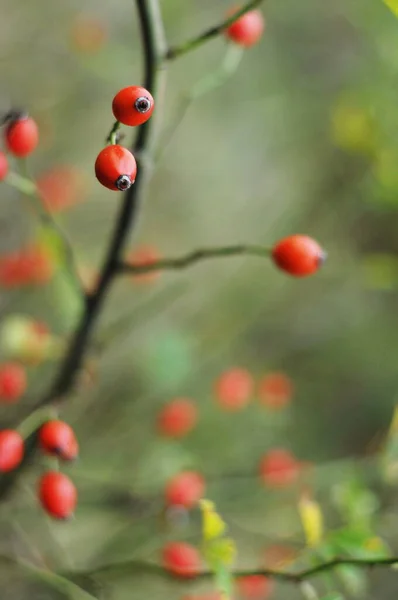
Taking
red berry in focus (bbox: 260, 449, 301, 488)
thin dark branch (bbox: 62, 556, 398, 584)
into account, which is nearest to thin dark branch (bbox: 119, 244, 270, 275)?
thin dark branch (bbox: 62, 556, 398, 584)

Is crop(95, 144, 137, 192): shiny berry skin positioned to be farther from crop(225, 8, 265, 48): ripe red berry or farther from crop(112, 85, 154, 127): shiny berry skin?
crop(225, 8, 265, 48): ripe red berry

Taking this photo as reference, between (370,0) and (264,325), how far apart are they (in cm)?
76

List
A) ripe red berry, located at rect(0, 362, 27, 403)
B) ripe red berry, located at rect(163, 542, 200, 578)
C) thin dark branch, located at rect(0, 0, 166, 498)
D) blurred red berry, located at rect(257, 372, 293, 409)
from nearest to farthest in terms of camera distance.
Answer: thin dark branch, located at rect(0, 0, 166, 498)
ripe red berry, located at rect(163, 542, 200, 578)
ripe red berry, located at rect(0, 362, 27, 403)
blurred red berry, located at rect(257, 372, 293, 409)

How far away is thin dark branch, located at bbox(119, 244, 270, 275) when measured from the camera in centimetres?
50

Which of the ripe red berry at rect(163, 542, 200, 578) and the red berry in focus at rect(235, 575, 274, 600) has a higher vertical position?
the ripe red berry at rect(163, 542, 200, 578)

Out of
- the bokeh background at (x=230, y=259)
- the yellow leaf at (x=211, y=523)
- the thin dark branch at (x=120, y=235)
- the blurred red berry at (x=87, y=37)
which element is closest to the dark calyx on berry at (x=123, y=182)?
the thin dark branch at (x=120, y=235)

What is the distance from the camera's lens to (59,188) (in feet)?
3.93

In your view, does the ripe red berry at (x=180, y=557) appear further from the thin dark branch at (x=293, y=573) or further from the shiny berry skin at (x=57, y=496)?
the shiny berry skin at (x=57, y=496)

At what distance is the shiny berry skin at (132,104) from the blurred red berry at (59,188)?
0.86m

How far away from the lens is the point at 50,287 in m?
1.29

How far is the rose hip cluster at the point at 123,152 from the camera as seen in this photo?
1.13 feet

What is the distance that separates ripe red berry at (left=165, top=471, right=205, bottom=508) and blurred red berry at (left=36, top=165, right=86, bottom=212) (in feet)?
1.96

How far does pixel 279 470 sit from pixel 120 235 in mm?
581

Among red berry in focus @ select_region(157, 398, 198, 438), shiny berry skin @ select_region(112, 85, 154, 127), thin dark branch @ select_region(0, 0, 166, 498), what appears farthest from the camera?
red berry in focus @ select_region(157, 398, 198, 438)
